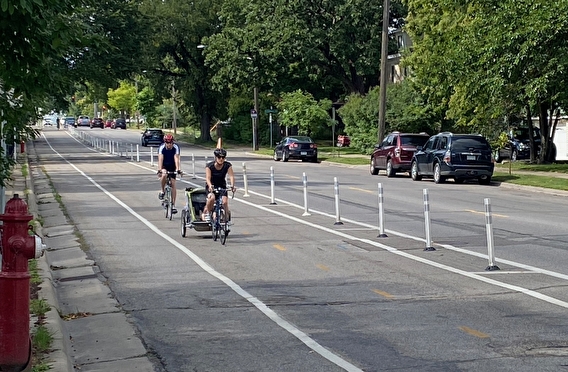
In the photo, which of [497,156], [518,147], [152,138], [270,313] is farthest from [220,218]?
[152,138]

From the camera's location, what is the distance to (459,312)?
33.5 ft

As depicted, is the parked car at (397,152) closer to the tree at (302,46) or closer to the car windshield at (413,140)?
the car windshield at (413,140)

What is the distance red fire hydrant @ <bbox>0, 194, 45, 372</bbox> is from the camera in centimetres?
661

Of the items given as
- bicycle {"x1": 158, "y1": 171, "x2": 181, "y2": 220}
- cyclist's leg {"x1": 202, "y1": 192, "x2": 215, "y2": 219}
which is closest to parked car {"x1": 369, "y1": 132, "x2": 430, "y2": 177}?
bicycle {"x1": 158, "y1": 171, "x2": 181, "y2": 220}

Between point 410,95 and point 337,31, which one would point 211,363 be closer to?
point 410,95

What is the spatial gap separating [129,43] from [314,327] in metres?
50.6

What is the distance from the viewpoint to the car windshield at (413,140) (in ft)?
129

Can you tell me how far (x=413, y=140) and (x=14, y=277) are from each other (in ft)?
111

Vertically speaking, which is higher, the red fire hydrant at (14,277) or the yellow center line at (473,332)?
the red fire hydrant at (14,277)

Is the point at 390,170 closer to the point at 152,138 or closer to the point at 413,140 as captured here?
the point at 413,140

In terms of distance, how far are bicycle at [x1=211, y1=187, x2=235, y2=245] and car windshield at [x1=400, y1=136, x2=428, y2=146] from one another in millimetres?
23195

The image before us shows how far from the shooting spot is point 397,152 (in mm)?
38781

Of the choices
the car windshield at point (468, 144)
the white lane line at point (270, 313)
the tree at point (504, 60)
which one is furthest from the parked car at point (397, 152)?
the white lane line at point (270, 313)

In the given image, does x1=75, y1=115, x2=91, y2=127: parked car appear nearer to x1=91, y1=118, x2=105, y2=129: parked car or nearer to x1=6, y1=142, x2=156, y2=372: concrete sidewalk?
x1=91, y1=118, x2=105, y2=129: parked car
